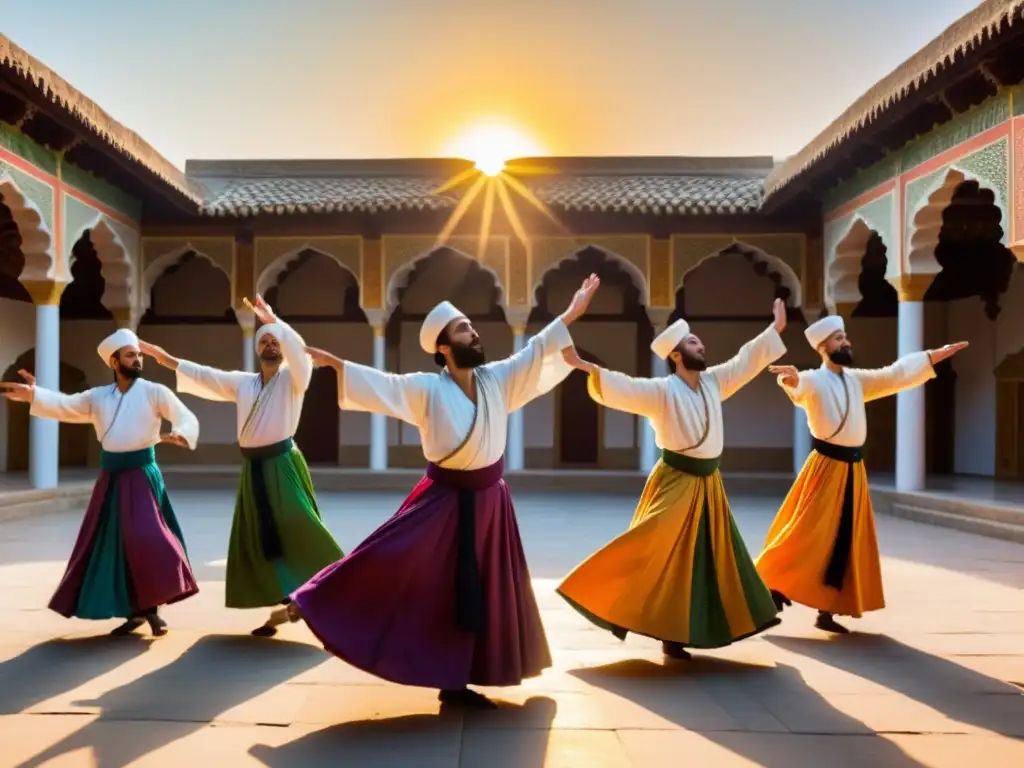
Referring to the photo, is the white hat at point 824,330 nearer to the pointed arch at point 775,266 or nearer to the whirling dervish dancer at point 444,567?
the whirling dervish dancer at point 444,567

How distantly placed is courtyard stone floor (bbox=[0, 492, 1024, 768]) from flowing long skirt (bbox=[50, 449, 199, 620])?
19cm

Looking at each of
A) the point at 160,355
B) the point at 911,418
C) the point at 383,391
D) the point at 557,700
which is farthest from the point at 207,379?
the point at 911,418

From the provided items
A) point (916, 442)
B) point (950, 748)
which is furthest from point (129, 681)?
point (916, 442)

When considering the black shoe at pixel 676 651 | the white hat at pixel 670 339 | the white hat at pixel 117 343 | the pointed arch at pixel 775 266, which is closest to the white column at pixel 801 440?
the pointed arch at pixel 775 266

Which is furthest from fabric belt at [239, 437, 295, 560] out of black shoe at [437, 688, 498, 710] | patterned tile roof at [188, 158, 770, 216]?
patterned tile roof at [188, 158, 770, 216]

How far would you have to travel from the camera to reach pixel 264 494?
4.47 m

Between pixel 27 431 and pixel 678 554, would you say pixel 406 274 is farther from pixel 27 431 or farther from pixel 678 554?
pixel 678 554

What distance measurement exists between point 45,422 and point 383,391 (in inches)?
325

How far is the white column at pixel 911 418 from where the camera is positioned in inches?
394

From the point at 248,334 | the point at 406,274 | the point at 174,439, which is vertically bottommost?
the point at 174,439

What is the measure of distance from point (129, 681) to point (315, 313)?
1177 centimetres

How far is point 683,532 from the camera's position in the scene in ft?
13.0

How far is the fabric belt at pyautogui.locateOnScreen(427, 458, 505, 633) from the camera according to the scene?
3.23 m

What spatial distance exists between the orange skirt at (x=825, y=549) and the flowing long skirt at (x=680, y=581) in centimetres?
68
